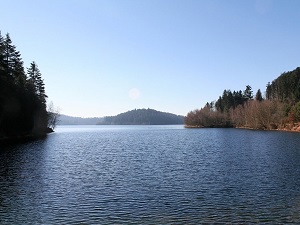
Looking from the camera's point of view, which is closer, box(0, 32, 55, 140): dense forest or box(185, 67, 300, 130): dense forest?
box(0, 32, 55, 140): dense forest

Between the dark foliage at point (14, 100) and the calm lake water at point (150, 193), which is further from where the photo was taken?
the dark foliage at point (14, 100)

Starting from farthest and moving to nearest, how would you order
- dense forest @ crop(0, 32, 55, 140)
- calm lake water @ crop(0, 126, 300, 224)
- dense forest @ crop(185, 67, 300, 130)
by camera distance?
dense forest @ crop(185, 67, 300, 130), dense forest @ crop(0, 32, 55, 140), calm lake water @ crop(0, 126, 300, 224)

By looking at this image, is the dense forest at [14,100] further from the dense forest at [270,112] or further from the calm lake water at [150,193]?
the dense forest at [270,112]

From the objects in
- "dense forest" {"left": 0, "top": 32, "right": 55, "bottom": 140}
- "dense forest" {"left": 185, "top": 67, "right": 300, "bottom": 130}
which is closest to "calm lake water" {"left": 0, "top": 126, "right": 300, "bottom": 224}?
"dense forest" {"left": 0, "top": 32, "right": 55, "bottom": 140}

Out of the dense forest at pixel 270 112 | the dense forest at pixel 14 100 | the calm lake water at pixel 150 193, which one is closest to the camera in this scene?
the calm lake water at pixel 150 193

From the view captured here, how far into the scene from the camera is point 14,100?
A: 69125 millimetres

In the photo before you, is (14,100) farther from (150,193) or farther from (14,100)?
(150,193)

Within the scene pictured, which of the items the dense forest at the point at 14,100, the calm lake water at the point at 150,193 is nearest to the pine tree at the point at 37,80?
the dense forest at the point at 14,100

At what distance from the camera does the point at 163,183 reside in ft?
81.4

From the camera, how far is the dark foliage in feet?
212

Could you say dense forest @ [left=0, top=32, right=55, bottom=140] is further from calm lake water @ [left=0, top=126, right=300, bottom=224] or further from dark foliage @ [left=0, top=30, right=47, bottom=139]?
calm lake water @ [left=0, top=126, right=300, bottom=224]

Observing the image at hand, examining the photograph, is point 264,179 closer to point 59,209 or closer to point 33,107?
point 59,209

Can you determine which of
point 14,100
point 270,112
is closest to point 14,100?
point 14,100

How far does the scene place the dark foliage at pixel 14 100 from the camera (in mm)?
64500
